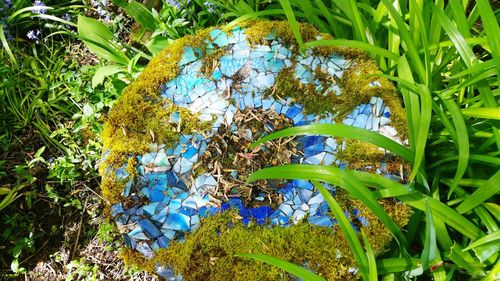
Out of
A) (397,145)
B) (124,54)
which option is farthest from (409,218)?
(124,54)

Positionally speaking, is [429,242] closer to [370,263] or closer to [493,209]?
[370,263]

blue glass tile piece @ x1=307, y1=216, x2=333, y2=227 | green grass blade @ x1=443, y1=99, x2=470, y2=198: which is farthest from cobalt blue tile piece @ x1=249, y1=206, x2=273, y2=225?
green grass blade @ x1=443, y1=99, x2=470, y2=198

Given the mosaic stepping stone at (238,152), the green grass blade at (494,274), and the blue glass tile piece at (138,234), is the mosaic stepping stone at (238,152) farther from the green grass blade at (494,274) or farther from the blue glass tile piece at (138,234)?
the green grass blade at (494,274)

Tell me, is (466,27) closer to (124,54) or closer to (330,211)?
(330,211)

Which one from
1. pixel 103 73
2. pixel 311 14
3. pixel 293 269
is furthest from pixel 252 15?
pixel 293 269

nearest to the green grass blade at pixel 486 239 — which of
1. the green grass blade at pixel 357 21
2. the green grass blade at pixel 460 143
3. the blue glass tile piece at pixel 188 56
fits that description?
the green grass blade at pixel 460 143

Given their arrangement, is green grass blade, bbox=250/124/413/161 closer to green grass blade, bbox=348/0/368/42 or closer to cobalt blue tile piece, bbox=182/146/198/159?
cobalt blue tile piece, bbox=182/146/198/159
